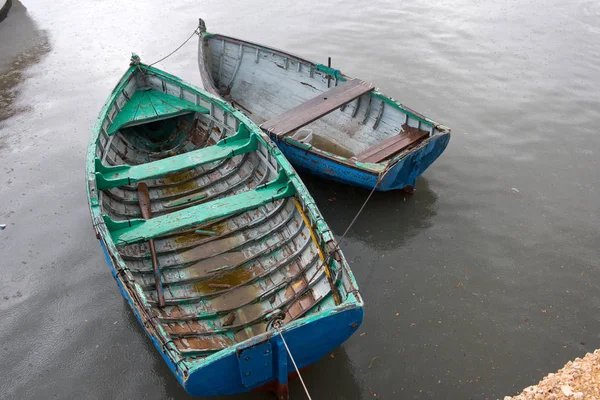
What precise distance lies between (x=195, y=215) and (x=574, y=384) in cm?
554

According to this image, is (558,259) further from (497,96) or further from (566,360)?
(497,96)

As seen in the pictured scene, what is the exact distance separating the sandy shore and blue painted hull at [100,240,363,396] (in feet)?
7.51

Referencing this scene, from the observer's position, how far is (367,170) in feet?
27.3

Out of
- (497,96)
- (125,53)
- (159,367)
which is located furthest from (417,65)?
(159,367)

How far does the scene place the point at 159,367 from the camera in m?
6.79

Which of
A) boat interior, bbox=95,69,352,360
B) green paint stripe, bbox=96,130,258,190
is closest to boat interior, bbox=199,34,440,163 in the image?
green paint stripe, bbox=96,130,258,190

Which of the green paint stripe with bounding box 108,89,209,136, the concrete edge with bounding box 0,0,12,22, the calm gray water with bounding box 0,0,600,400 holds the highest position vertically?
the concrete edge with bounding box 0,0,12,22

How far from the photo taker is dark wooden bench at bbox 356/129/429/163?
8.86 m

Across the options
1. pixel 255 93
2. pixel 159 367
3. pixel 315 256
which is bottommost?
pixel 159 367

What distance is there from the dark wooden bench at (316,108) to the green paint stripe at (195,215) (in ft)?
6.17

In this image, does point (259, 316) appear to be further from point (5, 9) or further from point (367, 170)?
point (5, 9)

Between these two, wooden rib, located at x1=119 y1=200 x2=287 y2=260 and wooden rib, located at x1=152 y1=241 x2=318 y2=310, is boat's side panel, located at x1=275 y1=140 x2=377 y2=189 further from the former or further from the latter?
wooden rib, located at x1=152 y1=241 x2=318 y2=310

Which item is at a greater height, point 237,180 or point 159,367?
point 237,180

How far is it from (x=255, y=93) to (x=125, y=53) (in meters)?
6.76
